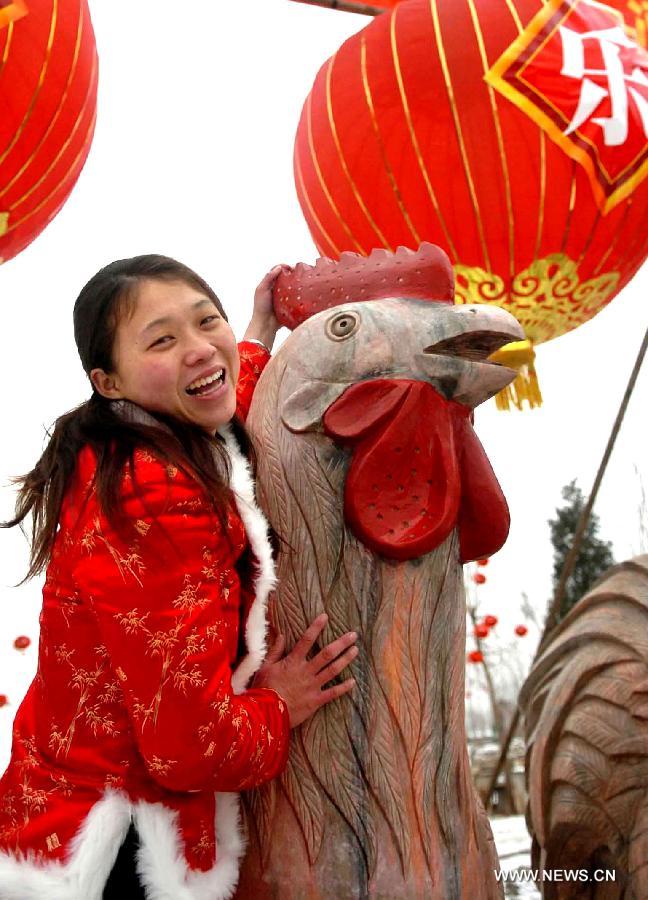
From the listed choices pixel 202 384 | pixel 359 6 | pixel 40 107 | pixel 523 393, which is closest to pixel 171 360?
pixel 202 384

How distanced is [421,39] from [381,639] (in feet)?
5.76

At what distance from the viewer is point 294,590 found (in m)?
1.16

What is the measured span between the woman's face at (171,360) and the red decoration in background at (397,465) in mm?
132

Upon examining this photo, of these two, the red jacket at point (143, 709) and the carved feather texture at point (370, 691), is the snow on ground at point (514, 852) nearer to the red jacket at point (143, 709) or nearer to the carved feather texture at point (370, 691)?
the carved feather texture at point (370, 691)

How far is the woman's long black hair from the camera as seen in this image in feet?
3.51

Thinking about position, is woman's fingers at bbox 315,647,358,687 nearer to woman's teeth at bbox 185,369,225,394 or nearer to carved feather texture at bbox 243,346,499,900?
carved feather texture at bbox 243,346,499,900

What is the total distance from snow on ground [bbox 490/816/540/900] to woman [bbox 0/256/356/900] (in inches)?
52.6

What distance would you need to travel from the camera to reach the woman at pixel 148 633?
39.0 inches

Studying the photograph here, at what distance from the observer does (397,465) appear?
116 cm

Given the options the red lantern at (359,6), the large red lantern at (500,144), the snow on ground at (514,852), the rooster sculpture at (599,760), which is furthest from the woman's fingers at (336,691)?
the red lantern at (359,6)

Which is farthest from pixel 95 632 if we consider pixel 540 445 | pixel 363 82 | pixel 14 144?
pixel 540 445

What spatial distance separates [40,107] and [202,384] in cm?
96

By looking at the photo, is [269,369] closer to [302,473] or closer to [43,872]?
[302,473]

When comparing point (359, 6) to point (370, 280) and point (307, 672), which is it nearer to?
point (370, 280)
